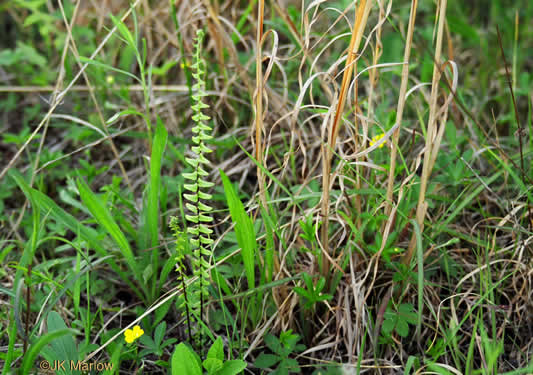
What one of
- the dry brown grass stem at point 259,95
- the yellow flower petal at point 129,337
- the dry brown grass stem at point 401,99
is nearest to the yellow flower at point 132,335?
the yellow flower petal at point 129,337

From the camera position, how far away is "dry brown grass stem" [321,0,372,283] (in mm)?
1260

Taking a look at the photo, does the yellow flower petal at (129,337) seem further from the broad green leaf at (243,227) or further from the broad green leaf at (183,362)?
the broad green leaf at (243,227)

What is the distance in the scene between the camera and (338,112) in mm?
1354

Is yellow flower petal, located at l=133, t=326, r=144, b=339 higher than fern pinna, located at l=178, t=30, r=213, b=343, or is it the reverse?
fern pinna, located at l=178, t=30, r=213, b=343

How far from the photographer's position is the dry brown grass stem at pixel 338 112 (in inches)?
49.6

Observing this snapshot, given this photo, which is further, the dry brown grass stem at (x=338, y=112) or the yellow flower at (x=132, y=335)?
the yellow flower at (x=132, y=335)

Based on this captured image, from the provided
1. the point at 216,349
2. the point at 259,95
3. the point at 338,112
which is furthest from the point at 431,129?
the point at 216,349

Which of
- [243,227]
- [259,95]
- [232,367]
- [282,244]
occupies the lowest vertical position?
[232,367]

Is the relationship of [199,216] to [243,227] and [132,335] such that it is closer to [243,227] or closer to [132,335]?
[243,227]

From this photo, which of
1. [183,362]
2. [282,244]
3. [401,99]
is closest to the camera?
[183,362]

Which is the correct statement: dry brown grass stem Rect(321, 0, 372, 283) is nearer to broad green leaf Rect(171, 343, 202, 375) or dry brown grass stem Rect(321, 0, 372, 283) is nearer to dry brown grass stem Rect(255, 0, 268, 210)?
dry brown grass stem Rect(255, 0, 268, 210)

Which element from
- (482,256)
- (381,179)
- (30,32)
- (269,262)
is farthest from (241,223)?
(30,32)

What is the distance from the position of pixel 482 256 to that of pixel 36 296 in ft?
4.96

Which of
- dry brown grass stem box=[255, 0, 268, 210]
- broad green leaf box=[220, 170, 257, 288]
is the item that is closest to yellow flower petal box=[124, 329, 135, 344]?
broad green leaf box=[220, 170, 257, 288]
